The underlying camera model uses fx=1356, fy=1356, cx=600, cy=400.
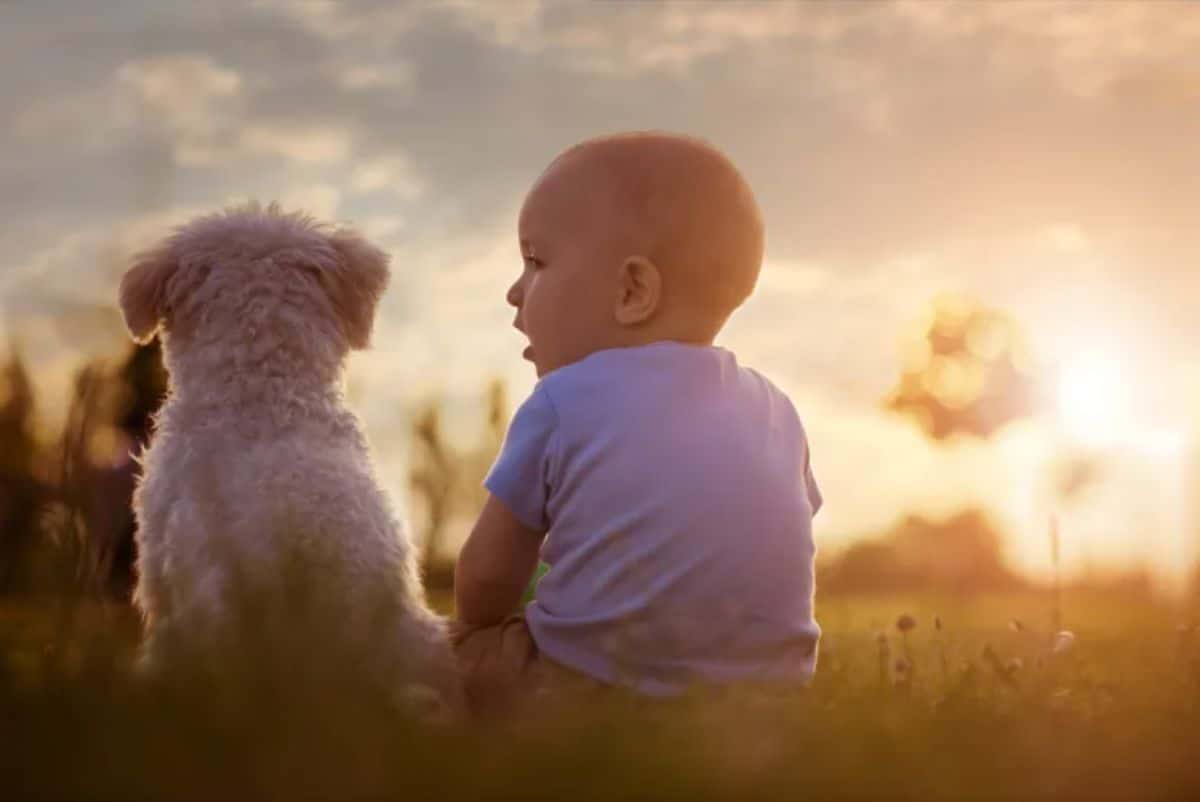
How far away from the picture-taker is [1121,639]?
26.6ft

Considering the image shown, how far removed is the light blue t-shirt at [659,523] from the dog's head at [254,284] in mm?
1076

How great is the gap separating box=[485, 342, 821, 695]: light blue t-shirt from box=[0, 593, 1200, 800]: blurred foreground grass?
20.7 inches

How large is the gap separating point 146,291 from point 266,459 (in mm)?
1187

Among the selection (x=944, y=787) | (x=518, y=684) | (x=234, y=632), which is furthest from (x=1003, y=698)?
(x=234, y=632)

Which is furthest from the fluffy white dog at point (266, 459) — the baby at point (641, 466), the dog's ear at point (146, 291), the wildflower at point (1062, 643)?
the wildflower at point (1062, 643)

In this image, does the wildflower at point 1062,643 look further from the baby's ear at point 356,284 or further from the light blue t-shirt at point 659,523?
the baby's ear at point 356,284

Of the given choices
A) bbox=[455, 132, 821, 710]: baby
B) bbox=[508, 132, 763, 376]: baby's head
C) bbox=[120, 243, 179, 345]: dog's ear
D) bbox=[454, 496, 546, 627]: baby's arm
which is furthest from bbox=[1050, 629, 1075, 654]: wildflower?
bbox=[120, 243, 179, 345]: dog's ear

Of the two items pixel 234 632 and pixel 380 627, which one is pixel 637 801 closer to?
pixel 380 627

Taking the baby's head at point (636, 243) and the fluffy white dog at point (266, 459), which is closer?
the fluffy white dog at point (266, 459)

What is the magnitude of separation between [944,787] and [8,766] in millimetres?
1592

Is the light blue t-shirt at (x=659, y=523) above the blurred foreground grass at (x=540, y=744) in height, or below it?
above

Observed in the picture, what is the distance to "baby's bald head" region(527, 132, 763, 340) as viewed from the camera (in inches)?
187

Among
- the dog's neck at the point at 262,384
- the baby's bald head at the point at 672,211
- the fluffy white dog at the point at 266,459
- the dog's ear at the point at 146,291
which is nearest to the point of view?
the fluffy white dog at the point at 266,459

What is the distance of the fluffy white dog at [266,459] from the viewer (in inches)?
158
